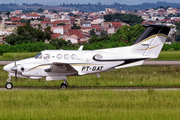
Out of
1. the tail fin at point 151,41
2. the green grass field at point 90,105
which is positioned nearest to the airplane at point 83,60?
the tail fin at point 151,41

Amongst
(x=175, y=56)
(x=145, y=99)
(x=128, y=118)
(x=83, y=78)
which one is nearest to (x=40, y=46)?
(x=175, y=56)

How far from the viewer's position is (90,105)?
17312 millimetres

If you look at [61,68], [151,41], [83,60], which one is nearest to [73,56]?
[83,60]

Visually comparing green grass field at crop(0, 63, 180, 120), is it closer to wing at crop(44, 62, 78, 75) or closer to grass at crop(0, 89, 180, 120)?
grass at crop(0, 89, 180, 120)

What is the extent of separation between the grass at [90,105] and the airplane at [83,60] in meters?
2.56

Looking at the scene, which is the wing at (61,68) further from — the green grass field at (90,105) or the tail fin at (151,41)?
the tail fin at (151,41)

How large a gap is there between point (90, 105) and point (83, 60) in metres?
6.03

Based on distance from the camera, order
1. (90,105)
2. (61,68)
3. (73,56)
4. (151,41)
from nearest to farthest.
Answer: (90,105), (61,68), (73,56), (151,41)

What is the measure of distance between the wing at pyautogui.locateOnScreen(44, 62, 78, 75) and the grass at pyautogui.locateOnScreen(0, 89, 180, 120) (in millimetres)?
2411

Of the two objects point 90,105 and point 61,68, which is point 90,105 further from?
point 61,68

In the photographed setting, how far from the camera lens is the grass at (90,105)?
14.4m

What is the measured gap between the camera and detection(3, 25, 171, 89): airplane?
74.5 ft

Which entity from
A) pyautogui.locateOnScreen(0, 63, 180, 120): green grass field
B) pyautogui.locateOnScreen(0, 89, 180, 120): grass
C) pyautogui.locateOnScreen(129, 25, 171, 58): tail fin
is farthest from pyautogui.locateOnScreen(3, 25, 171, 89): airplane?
pyautogui.locateOnScreen(0, 89, 180, 120): grass

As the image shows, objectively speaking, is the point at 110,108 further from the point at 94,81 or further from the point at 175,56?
the point at 175,56
